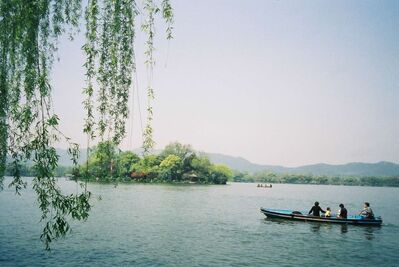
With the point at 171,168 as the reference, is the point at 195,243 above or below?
below

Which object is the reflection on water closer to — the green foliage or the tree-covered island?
the tree-covered island

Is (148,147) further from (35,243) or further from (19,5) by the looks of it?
(35,243)

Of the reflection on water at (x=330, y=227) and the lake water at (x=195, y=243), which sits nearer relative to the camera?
the lake water at (x=195, y=243)

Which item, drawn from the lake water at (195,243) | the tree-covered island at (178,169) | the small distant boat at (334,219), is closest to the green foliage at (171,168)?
the tree-covered island at (178,169)

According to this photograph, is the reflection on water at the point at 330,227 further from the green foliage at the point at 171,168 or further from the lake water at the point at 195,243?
the green foliage at the point at 171,168

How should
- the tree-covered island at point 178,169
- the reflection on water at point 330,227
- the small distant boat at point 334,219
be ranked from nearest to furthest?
1. the reflection on water at point 330,227
2. the small distant boat at point 334,219
3. the tree-covered island at point 178,169

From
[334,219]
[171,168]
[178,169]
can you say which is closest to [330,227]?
[334,219]

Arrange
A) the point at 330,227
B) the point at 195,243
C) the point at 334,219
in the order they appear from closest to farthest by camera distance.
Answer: the point at 195,243, the point at 334,219, the point at 330,227

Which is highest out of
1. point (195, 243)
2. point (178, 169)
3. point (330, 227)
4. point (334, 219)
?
point (178, 169)

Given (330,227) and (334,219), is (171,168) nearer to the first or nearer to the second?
(330,227)

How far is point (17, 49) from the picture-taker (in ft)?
25.3

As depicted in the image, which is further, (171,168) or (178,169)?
(178,169)

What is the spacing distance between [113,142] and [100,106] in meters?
0.77

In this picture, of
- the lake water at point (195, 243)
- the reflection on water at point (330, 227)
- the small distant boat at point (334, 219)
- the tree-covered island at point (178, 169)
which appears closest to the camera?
the lake water at point (195, 243)
